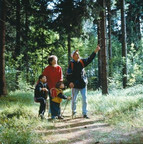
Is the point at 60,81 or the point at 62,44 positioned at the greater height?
the point at 62,44

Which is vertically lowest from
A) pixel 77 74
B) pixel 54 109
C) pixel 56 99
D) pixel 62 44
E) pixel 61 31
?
pixel 54 109

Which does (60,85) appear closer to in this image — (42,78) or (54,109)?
(42,78)

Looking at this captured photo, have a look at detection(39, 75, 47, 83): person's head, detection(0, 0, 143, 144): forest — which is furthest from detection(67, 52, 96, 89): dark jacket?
detection(0, 0, 143, 144): forest

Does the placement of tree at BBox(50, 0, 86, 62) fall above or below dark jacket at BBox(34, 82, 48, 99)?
above

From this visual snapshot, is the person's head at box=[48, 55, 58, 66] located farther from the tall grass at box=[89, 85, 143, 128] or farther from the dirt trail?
the tall grass at box=[89, 85, 143, 128]

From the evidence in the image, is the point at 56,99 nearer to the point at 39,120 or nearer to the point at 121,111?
the point at 39,120

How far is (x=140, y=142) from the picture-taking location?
13.1 ft

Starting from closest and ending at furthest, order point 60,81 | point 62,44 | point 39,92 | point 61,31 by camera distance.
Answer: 1. point 39,92
2. point 60,81
3. point 61,31
4. point 62,44

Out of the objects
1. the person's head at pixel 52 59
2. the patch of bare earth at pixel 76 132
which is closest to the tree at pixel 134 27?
the person's head at pixel 52 59

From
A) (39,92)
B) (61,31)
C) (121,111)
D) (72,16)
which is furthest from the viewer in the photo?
(61,31)

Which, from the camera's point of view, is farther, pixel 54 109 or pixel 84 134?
pixel 54 109

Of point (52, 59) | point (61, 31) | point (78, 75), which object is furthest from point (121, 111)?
point (61, 31)

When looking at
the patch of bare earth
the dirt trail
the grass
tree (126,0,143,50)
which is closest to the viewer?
the grass

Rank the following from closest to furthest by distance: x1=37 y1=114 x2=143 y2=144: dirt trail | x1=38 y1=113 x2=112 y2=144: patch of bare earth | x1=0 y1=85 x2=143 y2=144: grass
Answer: x1=0 y1=85 x2=143 y2=144: grass < x1=37 y1=114 x2=143 y2=144: dirt trail < x1=38 y1=113 x2=112 y2=144: patch of bare earth
